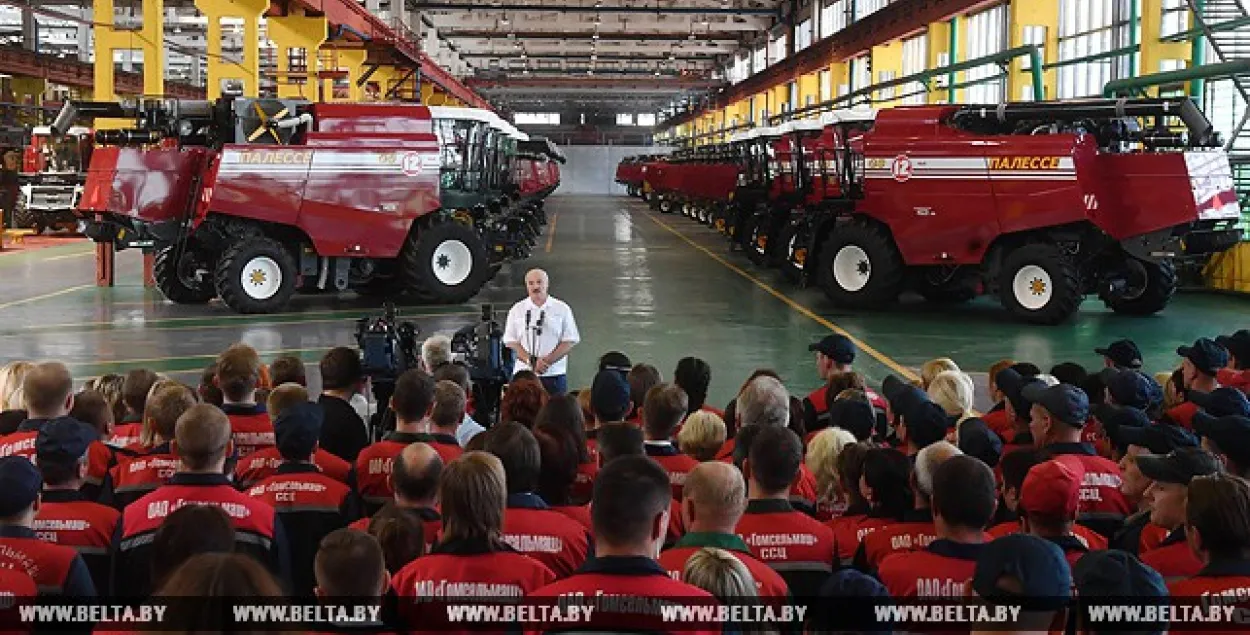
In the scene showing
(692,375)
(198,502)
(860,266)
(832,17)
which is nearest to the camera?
(198,502)

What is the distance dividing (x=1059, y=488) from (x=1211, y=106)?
72.8 feet

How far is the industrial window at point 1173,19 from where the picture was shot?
75.2ft

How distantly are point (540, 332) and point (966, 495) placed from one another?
21.4ft

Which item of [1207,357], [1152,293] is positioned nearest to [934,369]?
[1207,357]

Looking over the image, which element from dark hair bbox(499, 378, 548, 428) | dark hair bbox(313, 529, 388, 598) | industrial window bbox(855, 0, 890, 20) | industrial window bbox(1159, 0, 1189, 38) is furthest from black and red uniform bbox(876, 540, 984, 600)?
industrial window bbox(855, 0, 890, 20)

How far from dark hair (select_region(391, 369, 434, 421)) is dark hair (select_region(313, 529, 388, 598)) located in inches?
106

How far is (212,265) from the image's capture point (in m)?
20.4

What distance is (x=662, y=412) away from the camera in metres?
6.18

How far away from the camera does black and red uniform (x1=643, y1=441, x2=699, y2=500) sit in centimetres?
591

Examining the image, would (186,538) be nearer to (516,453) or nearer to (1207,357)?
(516,453)

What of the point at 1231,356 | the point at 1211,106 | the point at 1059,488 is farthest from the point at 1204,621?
the point at 1211,106

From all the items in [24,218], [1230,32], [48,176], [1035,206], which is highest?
[1230,32]

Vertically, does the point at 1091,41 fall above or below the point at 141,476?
above

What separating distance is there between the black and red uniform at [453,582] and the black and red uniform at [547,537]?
56 centimetres
